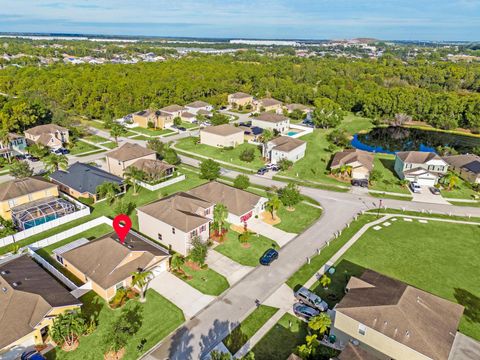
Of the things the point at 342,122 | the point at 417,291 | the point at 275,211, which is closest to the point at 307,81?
the point at 342,122

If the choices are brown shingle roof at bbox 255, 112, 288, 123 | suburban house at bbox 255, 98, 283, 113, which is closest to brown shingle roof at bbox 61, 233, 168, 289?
brown shingle roof at bbox 255, 112, 288, 123

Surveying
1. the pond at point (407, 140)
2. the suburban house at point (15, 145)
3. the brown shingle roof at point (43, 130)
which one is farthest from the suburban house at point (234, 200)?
the pond at point (407, 140)

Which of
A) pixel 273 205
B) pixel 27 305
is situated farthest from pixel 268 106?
pixel 27 305

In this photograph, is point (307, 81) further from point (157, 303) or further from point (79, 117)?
point (157, 303)

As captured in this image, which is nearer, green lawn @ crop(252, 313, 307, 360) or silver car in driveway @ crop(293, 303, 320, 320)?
green lawn @ crop(252, 313, 307, 360)

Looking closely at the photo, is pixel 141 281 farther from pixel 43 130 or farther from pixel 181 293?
pixel 43 130

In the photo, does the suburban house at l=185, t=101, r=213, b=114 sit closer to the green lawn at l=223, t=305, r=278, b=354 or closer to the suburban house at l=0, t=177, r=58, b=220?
the suburban house at l=0, t=177, r=58, b=220
